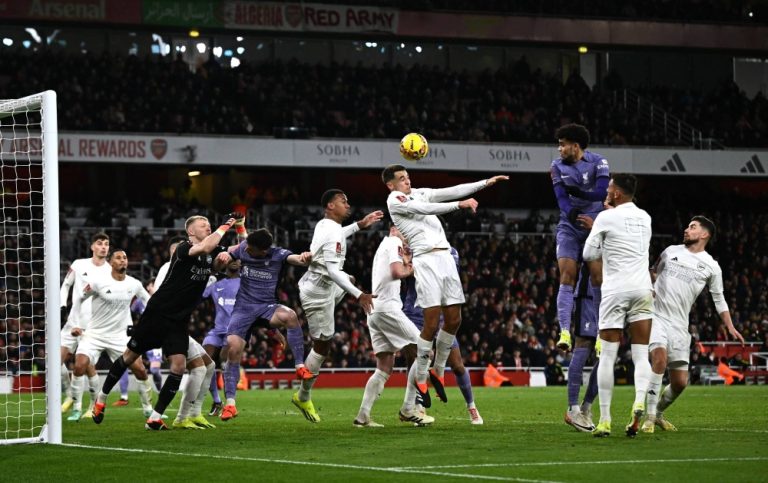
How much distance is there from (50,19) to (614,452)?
3628cm

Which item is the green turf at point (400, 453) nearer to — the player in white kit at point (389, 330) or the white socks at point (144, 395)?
the player in white kit at point (389, 330)

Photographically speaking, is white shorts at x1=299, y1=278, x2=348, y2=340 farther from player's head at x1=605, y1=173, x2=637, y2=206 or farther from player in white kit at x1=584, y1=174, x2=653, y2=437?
player's head at x1=605, y1=173, x2=637, y2=206

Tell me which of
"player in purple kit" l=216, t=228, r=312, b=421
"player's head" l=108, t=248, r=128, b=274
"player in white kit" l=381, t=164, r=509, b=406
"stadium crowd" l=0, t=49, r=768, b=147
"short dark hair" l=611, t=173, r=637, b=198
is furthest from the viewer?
"stadium crowd" l=0, t=49, r=768, b=147

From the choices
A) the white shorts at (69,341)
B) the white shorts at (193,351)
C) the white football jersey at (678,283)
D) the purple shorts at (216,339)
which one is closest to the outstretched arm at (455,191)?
the white football jersey at (678,283)

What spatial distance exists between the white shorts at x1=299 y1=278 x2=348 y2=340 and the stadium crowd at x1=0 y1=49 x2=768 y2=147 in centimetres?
2729

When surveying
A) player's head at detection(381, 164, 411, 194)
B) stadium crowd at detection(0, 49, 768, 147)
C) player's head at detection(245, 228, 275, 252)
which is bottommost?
player's head at detection(245, 228, 275, 252)

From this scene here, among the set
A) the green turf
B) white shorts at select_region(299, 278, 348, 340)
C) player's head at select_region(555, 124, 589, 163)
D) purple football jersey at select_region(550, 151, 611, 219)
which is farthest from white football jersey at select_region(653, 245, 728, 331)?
white shorts at select_region(299, 278, 348, 340)

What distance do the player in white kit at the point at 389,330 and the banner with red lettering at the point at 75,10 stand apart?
30.3 meters

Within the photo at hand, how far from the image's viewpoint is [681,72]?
5469 centimetres

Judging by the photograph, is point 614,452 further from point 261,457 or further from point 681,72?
point 681,72

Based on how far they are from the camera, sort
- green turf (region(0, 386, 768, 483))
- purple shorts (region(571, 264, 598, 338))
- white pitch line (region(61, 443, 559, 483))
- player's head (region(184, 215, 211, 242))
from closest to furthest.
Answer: white pitch line (region(61, 443, 559, 483)) < green turf (region(0, 386, 768, 483)) < purple shorts (region(571, 264, 598, 338)) < player's head (region(184, 215, 211, 242))

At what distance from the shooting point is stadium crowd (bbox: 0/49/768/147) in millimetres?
42406

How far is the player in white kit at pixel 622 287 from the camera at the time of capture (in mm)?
11523

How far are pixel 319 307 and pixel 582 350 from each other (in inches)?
150
